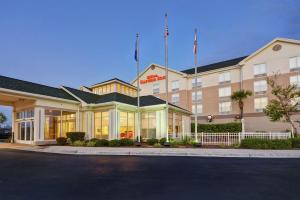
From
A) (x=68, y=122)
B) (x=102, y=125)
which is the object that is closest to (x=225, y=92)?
(x=102, y=125)

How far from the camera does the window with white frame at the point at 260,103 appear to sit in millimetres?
38469

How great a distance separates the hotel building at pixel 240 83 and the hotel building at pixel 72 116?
1786 centimetres

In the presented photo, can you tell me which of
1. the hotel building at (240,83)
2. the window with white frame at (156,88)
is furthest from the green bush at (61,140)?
the window with white frame at (156,88)

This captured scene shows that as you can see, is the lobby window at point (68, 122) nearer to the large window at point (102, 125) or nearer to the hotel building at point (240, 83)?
the large window at point (102, 125)

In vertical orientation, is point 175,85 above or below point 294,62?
below

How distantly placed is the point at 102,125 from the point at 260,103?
27921 millimetres

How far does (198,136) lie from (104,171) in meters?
15.2

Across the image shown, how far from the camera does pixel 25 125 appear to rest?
78.5 ft

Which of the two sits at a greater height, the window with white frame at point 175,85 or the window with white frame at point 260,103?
the window with white frame at point 175,85

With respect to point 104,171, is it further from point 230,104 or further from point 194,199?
point 230,104

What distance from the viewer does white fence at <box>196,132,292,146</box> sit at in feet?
61.8

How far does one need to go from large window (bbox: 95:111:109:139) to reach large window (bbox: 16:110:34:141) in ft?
21.3

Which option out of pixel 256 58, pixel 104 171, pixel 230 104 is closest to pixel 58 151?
pixel 104 171

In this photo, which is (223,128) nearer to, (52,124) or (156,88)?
(156,88)
